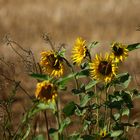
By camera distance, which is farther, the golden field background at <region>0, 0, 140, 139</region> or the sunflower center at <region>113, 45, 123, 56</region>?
the golden field background at <region>0, 0, 140, 139</region>

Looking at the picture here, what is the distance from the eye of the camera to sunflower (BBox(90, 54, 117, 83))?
116cm

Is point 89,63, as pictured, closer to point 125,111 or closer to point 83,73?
point 83,73

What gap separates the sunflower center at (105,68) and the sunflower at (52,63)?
0.08 metres

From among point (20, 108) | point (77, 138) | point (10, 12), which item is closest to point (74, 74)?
point (77, 138)

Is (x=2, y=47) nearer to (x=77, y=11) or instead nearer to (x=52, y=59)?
(x=77, y=11)

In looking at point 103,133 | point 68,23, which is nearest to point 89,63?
point 103,133


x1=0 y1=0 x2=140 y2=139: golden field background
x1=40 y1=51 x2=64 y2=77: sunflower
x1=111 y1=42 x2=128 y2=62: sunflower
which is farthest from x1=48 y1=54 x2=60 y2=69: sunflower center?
x1=0 y1=0 x2=140 y2=139: golden field background

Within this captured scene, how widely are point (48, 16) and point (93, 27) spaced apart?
0.63 feet

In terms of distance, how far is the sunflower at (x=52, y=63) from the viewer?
119 centimetres

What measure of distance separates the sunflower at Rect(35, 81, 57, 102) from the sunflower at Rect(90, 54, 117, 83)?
0.09 m

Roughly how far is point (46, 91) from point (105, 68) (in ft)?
0.45

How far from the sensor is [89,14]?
83.7 inches

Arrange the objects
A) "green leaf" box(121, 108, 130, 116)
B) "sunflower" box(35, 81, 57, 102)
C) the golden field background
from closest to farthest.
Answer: "sunflower" box(35, 81, 57, 102), "green leaf" box(121, 108, 130, 116), the golden field background

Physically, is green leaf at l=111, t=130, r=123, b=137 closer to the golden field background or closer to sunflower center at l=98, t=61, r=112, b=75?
sunflower center at l=98, t=61, r=112, b=75
